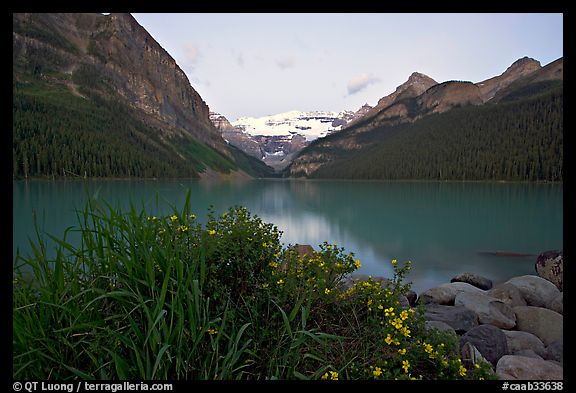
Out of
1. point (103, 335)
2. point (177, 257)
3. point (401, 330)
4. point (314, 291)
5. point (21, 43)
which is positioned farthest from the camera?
point (21, 43)

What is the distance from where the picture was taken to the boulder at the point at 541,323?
6.45 meters

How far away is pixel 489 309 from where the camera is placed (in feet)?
23.5

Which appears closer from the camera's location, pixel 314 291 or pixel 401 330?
pixel 401 330

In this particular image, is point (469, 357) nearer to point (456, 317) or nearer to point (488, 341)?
point (488, 341)

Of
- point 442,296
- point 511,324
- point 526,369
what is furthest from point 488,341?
point 442,296

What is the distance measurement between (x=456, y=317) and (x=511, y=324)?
1595 mm

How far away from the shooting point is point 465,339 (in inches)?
193

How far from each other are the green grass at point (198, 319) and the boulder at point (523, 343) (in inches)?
135

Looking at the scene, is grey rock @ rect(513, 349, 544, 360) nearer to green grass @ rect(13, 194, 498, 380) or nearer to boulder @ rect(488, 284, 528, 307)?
green grass @ rect(13, 194, 498, 380)

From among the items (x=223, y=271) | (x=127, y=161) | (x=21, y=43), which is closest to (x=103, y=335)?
(x=223, y=271)

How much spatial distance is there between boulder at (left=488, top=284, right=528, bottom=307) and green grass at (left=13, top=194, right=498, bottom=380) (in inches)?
276

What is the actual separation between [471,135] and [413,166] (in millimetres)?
31241
